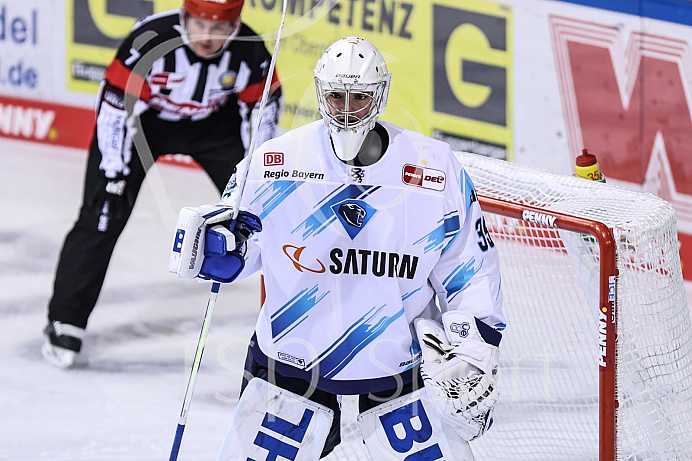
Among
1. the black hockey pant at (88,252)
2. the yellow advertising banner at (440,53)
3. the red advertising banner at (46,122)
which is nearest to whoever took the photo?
the black hockey pant at (88,252)

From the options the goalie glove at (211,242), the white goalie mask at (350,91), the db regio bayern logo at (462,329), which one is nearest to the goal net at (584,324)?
the db regio bayern logo at (462,329)

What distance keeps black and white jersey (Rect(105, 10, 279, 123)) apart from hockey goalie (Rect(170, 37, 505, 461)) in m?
2.45

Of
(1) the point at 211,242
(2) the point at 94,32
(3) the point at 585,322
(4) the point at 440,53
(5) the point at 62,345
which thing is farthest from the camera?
(2) the point at 94,32

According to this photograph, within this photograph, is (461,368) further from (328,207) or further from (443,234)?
(328,207)

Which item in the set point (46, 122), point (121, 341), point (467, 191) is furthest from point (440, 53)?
point (467, 191)

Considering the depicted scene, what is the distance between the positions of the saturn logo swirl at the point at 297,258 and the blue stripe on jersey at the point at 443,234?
243 millimetres

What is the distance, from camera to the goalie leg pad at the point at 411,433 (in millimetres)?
2674

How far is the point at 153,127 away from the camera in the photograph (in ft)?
16.8

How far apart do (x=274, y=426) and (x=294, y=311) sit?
0.29m

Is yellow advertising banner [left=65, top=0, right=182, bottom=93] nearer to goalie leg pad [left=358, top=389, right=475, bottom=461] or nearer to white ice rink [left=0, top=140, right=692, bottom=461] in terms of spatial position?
white ice rink [left=0, top=140, right=692, bottom=461]

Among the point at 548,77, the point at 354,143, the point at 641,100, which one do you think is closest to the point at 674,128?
the point at 641,100

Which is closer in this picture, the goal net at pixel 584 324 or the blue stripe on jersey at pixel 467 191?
the blue stripe on jersey at pixel 467 191

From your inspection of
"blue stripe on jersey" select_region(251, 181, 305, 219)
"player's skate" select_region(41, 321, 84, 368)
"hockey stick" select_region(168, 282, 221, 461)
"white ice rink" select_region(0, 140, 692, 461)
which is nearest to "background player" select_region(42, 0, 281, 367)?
"player's skate" select_region(41, 321, 84, 368)

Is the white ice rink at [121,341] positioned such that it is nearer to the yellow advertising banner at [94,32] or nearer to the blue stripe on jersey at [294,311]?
the yellow advertising banner at [94,32]
